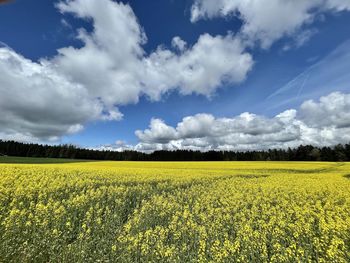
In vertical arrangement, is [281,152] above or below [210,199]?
above

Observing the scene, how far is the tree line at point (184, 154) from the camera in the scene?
10375 cm

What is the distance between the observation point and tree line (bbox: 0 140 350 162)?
103750 mm

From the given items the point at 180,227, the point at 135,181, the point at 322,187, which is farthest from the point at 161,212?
the point at 322,187

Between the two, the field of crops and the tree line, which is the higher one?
the tree line

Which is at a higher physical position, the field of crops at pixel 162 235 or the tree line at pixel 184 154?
the tree line at pixel 184 154

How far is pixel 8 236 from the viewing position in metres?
9.30

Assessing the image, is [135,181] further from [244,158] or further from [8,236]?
[244,158]

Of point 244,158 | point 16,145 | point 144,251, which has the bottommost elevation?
point 144,251

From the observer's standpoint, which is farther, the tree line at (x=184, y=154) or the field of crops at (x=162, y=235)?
the tree line at (x=184, y=154)

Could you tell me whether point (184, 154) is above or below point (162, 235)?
above

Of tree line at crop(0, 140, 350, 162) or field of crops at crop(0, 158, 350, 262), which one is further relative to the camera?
tree line at crop(0, 140, 350, 162)

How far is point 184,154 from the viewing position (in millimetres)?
111812

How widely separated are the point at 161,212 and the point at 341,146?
115m

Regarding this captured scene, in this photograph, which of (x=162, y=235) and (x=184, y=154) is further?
(x=184, y=154)
